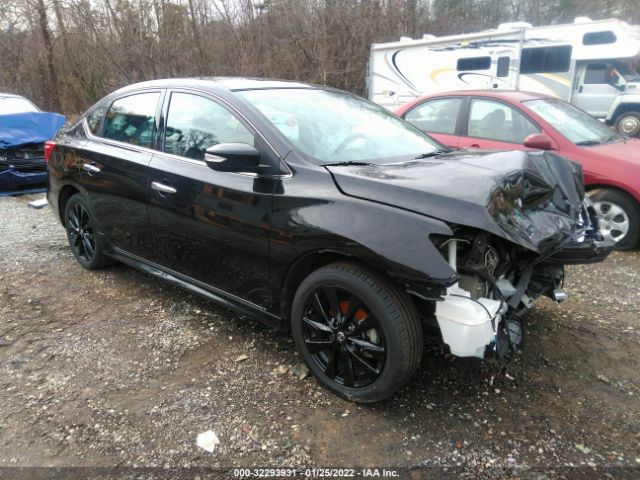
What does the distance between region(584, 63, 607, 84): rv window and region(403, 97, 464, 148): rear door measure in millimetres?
8913

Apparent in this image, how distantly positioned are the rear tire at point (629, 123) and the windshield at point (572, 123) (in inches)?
293

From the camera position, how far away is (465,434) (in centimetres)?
237

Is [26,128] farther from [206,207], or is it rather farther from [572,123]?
[572,123]

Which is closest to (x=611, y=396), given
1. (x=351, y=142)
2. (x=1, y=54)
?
(x=351, y=142)

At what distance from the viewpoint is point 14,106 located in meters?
8.78

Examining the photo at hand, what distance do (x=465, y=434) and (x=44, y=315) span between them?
3.06 meters

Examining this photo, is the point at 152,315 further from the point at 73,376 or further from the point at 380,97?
the point at 380,97

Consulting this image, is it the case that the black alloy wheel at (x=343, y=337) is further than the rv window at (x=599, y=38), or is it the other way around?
the rv window at (x=599, y=38)

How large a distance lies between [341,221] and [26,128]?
25.7ft

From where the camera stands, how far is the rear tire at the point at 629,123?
11.8 metres

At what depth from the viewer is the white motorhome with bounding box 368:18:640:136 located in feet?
39.6

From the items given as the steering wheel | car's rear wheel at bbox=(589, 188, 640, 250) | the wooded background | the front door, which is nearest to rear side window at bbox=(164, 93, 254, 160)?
the front door

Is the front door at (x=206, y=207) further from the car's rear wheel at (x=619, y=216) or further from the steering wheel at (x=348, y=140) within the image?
the car's rear wheel at (x=619, y=216)

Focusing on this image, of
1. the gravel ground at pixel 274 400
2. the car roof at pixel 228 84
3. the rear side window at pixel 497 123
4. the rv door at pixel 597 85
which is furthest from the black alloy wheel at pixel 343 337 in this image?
the rv door at pixel 597 85
